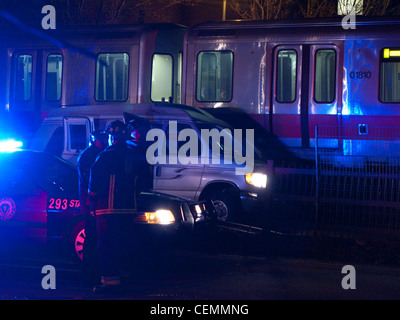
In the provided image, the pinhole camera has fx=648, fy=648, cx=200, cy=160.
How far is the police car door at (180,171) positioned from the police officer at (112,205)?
433 centimetres

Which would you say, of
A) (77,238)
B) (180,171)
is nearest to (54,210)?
(77,238)

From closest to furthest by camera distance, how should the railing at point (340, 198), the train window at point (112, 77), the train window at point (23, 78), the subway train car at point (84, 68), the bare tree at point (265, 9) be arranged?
the railing at point (340, 198) < the subway train car at point (84, 68) < the train window at point (112, 77) < the train window at point (23, 78) < the bare tree at point (265, 9)

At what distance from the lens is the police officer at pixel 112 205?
6.97 metres

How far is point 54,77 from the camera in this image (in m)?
16.8

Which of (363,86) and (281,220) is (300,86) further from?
(281,220)

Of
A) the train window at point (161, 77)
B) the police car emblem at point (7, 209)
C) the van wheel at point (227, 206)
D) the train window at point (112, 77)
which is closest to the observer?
the police car emblem at point (7, 209)

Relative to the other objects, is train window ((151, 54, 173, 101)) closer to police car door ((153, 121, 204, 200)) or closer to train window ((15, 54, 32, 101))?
train window ((15, 54, 32, 101))

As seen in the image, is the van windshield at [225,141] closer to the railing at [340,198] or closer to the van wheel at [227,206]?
the van wheel at [227,206]

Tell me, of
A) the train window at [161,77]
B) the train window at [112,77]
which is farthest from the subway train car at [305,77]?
the train window at [112,77]

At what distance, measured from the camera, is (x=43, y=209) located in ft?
26.6

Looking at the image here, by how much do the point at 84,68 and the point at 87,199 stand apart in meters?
9.77

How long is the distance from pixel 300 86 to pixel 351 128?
5.03 feet

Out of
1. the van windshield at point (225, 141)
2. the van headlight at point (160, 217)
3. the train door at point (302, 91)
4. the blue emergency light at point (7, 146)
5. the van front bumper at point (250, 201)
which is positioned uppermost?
the train door at point (302, 91)

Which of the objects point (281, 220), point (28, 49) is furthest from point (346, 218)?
point (28, 49)
